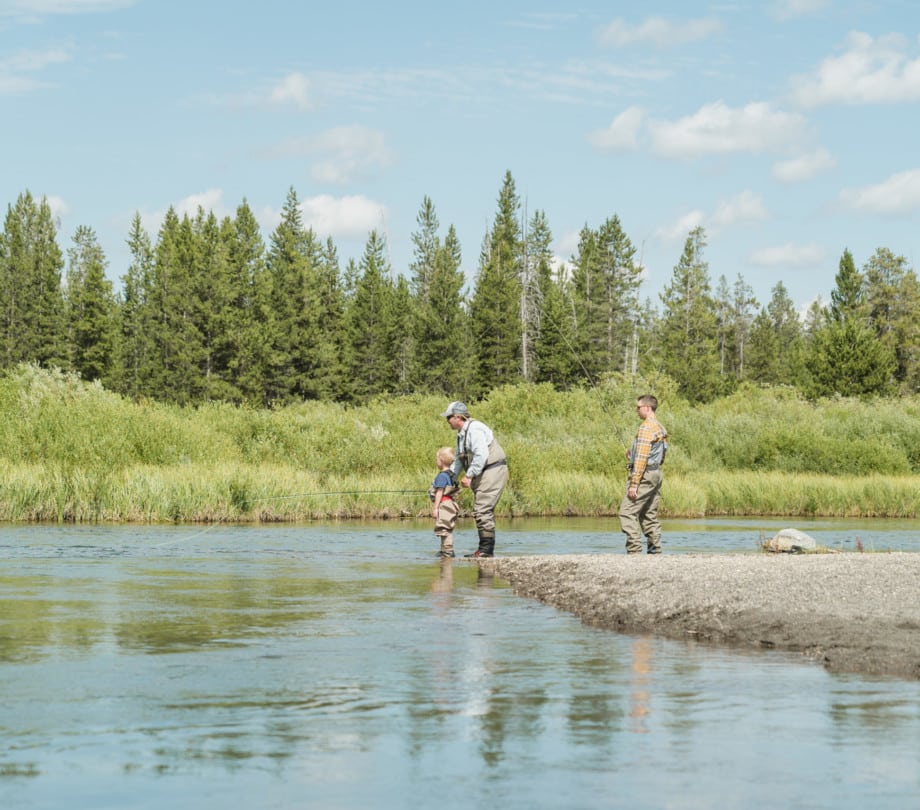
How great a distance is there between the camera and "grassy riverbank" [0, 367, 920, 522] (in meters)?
26.3

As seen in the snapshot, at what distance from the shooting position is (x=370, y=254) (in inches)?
3839

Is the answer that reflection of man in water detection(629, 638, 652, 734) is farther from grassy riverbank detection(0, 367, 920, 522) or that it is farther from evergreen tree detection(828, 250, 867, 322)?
evergreen tree detection(828, 250, 867, 322)

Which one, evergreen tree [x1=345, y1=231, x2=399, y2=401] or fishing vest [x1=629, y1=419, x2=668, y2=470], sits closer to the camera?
fishing vest [x1=629, y1=419, x2=668, y2=470]

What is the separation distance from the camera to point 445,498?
1822cm

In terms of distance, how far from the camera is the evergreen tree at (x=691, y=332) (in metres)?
89.9

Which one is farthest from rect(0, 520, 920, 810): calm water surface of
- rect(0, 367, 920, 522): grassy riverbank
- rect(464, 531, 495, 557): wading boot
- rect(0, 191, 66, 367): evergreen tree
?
rect(0, 191, 66, 367): evergreen tree

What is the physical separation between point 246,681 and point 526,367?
260 feet

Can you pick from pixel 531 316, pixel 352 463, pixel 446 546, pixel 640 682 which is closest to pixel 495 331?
pixel 531 316

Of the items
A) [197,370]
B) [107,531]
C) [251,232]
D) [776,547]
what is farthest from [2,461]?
[251,232]

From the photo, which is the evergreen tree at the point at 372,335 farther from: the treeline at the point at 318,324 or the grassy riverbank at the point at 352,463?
the grassy riverbank at the point at 352,463

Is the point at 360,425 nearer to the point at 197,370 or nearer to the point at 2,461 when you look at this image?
the point at 2,461

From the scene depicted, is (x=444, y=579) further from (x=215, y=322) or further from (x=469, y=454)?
(x=215, y=322)

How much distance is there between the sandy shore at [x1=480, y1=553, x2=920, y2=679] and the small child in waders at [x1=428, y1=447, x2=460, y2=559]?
283 cm

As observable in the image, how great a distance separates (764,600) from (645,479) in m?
4.89
